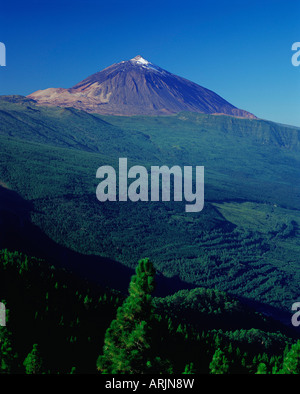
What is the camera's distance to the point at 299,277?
181500 mm

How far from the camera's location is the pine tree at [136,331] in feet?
63.9

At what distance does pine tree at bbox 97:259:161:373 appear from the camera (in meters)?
19.5

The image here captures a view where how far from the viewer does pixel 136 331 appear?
19.6 meters

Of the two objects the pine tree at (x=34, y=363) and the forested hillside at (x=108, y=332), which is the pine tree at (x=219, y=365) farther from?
the pine tree at (x=34, y=363)

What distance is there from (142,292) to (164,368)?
4.07 m

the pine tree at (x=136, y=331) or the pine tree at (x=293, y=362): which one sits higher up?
the pine tree at (x=136, y=331)

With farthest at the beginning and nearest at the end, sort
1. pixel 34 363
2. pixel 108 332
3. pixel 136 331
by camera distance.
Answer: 1. pixel 34 363
2. pixel 108 332
3. pixel 136 331

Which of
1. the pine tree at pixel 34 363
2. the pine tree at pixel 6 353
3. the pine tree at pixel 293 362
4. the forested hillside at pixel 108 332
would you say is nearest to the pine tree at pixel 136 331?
the forested hillside at pixel 108 332

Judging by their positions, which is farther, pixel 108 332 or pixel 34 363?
pixel 34 363

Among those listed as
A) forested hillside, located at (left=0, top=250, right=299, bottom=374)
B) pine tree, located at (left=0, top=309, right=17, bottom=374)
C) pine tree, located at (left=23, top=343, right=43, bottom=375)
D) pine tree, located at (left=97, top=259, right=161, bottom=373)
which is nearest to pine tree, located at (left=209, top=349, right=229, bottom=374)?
forested hillside, located at (left=0, top=250, right=299, bottom=374)

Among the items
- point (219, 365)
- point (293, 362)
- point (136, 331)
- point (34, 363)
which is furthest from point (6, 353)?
point (293, 362)

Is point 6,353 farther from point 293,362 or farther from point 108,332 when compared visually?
point 293,362
